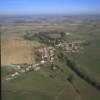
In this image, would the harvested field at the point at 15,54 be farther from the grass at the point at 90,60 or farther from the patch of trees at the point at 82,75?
the grass at the point at 90,60

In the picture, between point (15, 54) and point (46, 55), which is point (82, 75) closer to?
point (46, 55)

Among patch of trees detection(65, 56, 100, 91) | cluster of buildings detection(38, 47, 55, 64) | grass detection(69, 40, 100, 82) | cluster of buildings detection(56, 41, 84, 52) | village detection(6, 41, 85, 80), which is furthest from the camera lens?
cluster of buildings detection(56, 41, 84, 52)

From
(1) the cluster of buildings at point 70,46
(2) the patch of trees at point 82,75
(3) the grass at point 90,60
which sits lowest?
(2) the patch of trees at point 82,75

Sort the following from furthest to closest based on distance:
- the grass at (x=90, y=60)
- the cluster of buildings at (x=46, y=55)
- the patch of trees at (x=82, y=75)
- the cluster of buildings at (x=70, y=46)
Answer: the cluster of buildings at (x=70, y=46), the cluster of buildings at (x=46, y=55), the grass at (x=90, y=60), the patch of trees at (x=82, y=75)

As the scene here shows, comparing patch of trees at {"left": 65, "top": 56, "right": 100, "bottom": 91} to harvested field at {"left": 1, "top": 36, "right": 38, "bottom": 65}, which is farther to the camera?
harvested field at {"left": 1, "top": 36, "right": 38, "bottom": 65}

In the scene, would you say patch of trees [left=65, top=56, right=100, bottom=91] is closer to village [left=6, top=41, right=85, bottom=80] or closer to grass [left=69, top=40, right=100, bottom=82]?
grass [left=69, top=40, right=100, bottom=82]

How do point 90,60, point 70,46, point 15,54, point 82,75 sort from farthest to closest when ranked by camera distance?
point 70,46, point 15,54, point 90,60, point 82,75

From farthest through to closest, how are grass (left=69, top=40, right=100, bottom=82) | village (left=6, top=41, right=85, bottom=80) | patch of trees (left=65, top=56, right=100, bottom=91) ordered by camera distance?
village (left=6, top=41, right=85, bottom=80)
grass (left=69, top=40, right=100, bottom=82)
patch of trees (left=65, top=56, right=100, bottom=91)

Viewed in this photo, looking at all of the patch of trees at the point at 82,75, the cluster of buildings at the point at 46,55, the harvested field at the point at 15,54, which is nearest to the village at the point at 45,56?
the cluster of buildings at the point at 46,55

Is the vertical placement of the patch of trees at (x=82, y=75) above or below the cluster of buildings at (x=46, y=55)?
below

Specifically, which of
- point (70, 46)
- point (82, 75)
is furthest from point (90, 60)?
point (70, 46)

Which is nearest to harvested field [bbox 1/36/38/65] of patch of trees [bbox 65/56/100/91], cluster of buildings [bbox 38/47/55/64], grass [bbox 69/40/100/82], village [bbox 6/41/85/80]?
village [bbox 6/41/85/80]
